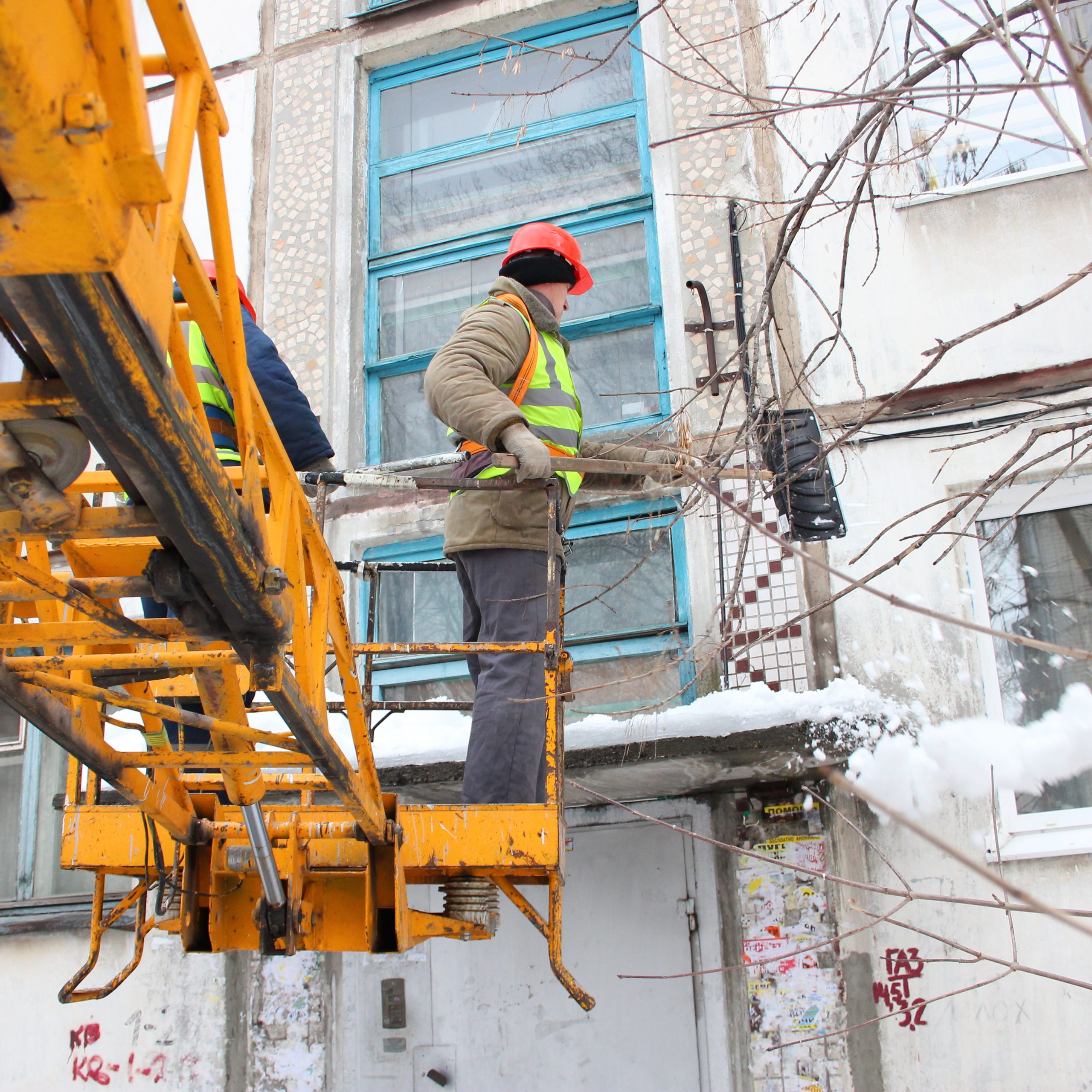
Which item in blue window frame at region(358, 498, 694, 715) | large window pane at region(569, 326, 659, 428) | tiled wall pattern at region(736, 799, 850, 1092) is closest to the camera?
tiled wall pattern at region(736, 799, 850, 1092)

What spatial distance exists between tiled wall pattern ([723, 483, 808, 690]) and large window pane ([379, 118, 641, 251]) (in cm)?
233

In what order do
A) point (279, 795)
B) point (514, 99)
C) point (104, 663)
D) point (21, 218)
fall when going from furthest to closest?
point (514, 99)
point (279, 795)
point (104, 663)
point (21, 218)

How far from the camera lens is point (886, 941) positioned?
15.4 ft

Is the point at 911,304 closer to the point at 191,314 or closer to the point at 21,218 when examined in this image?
the point at 191,314

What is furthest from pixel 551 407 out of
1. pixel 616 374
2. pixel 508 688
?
pixel 616 374

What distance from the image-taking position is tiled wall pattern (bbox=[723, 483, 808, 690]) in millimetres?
5176

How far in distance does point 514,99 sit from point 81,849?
5475 mm

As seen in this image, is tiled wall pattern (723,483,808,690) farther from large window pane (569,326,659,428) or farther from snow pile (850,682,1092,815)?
large window pane (569,326,659,428)

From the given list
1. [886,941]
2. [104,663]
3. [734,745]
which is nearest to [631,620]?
[734,745]

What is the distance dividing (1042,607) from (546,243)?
9.45 feet

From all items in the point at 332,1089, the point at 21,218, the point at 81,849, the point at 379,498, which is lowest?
the point at 332,1089

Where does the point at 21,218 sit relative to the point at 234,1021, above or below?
above

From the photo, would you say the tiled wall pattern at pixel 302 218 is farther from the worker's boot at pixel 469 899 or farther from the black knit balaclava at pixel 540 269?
the worker's boot at pixel 469 899

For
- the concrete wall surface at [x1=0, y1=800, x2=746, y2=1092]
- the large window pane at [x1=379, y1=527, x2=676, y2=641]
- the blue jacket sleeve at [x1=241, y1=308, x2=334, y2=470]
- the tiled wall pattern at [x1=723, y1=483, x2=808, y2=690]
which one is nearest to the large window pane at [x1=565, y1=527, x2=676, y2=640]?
the large window pane at [x1=379, y1=527, x2=676, y2=641]
